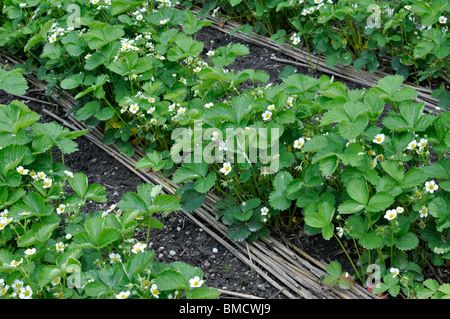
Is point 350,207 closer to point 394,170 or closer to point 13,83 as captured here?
point 394,170

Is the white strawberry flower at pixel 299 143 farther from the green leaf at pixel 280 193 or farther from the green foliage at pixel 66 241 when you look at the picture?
the green foliage at pixel 66 241

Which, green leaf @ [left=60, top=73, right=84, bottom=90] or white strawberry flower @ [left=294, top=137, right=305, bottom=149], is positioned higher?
white strawberry flower @ [left=294, top=137, right=305, bottom=149]

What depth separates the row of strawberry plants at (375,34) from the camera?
295 cm

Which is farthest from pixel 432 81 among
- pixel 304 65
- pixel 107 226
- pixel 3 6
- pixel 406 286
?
pixel 3 6

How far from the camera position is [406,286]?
6.68 feet

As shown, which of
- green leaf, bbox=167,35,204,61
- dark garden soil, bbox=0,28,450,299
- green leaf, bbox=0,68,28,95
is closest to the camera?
dark garden soil, bbox=0,28,450,299

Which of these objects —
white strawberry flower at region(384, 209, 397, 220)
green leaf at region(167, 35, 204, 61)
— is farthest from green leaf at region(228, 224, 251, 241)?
green leaf at region(167, 35, 204, 61)

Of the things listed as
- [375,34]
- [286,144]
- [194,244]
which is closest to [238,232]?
[194,244]

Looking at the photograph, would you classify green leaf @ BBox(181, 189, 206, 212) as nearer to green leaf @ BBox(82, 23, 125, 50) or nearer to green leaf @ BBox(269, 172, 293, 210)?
green leaf @ BBox(269, 172, 293, 210)

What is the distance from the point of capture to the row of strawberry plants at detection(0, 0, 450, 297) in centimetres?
211

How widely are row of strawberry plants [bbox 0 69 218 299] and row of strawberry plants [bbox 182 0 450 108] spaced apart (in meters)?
1.69
